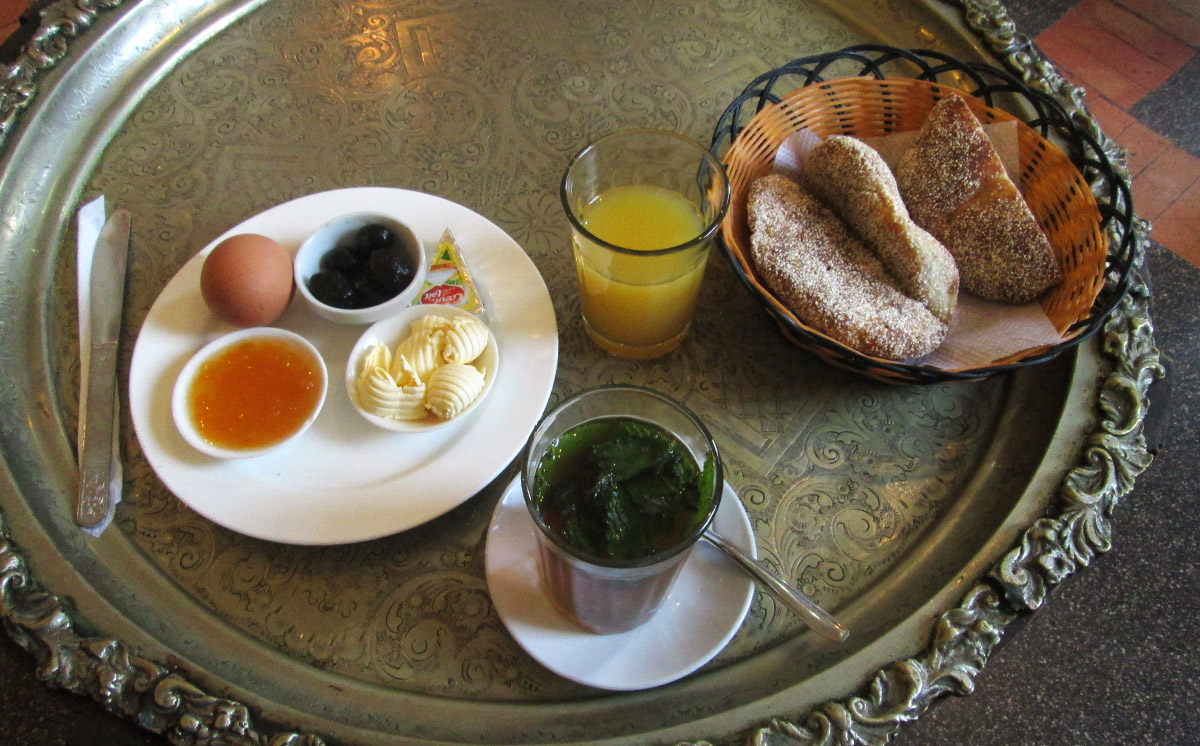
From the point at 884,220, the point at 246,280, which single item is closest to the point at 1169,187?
the point at 884,220

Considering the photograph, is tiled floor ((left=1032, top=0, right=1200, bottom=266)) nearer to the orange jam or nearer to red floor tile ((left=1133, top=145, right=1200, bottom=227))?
red floor tile ((left=1133, top=145, right=1200, bottom=227))

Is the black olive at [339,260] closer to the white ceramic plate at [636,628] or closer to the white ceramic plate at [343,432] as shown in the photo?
the white ceramic plate at [343,432]

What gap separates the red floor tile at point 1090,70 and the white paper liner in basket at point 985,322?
85 cm

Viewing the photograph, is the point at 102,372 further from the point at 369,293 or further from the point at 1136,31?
the point at 1136,31

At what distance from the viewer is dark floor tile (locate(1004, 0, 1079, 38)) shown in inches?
70.6

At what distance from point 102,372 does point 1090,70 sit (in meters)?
2.16

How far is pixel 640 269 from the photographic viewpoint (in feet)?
3.00

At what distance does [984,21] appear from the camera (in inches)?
51.8

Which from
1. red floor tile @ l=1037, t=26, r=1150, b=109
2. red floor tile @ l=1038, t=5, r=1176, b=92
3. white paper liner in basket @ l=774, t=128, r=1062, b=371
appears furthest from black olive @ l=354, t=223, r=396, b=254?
red floor tile @ l=1038, t=5, r=1176, b=92

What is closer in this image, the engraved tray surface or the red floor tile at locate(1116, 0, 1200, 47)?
the engraved tray surface

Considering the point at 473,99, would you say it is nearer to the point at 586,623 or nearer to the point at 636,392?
the point at 636,392

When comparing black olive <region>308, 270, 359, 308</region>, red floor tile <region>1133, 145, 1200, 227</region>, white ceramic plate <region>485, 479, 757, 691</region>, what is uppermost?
black olive <region>308, 270, 359, 308</region>

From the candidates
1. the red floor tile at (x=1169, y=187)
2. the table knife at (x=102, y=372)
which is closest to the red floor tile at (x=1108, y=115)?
the red floor tile at (x=1169, y=187)

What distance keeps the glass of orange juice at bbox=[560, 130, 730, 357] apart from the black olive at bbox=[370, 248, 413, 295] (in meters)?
0.24
